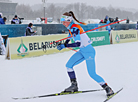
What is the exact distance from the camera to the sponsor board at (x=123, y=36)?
17.8 metres

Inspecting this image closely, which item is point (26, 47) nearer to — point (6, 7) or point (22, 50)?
point (22, 50)

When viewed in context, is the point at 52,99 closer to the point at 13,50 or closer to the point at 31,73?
the point at 31,73

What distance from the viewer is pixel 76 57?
15.8 feet

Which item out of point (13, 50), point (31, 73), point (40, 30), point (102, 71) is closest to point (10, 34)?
point (40, 30)

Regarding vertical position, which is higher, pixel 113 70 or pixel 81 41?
pixel 81 41

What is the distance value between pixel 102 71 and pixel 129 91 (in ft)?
8.06

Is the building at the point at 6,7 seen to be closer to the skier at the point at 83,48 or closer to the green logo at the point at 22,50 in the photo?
the green logo at the point at 22,50

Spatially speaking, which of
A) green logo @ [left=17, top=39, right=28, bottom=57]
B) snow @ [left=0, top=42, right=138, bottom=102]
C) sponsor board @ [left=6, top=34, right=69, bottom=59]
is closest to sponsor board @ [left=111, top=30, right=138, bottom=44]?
sponsor board @ [left=6, top=34, right=69, bottom=59]

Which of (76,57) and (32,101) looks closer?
(32,101)

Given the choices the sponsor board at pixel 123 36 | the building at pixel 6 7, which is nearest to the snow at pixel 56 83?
the sponsor board at pixel 123 36

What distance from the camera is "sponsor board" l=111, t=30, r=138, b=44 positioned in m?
→ 17.8

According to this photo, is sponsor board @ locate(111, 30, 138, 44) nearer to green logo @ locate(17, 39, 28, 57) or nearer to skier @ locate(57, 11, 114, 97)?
green logo @ locate(17, 39, 28, 57)

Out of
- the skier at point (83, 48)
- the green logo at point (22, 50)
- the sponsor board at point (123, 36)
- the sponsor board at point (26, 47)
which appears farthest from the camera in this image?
the sponsor board at point (123, 36)

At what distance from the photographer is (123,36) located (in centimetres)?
1867
